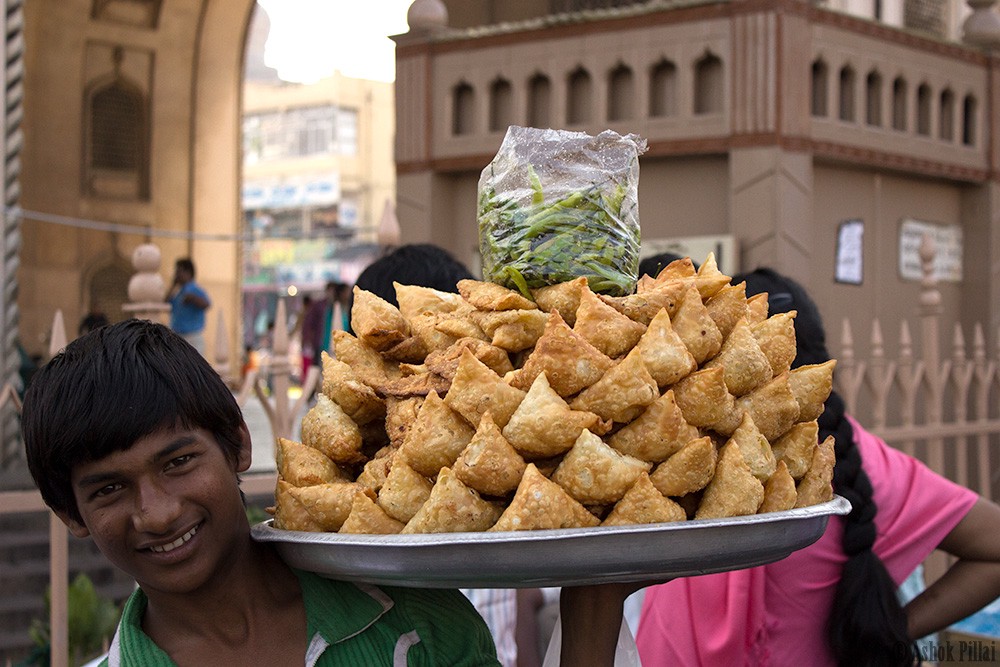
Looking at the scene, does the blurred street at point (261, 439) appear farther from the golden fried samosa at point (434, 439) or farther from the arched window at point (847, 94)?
the golden fried samosa at point (434, 439)

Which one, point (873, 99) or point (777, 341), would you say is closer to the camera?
point (777, 341)

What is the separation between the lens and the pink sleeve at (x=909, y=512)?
7.52 feet

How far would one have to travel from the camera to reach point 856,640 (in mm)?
2180

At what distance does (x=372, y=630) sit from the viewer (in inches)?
60.9

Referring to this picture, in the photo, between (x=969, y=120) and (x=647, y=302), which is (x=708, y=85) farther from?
(x=647, y=302)

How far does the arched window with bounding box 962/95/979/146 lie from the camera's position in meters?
6.56

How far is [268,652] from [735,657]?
113 cm

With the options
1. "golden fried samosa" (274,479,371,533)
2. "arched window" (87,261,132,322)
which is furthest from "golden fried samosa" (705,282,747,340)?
"arched window" (87,261,132,322)

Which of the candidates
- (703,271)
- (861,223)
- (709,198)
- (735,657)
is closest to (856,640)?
(735,657)

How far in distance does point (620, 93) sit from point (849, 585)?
424cm

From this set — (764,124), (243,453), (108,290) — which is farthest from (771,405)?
(108,290)

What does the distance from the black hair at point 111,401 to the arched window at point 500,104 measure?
493 cm

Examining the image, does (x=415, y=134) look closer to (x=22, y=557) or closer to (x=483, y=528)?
(x=22, y=557)

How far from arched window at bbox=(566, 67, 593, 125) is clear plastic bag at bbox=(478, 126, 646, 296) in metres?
4.59
